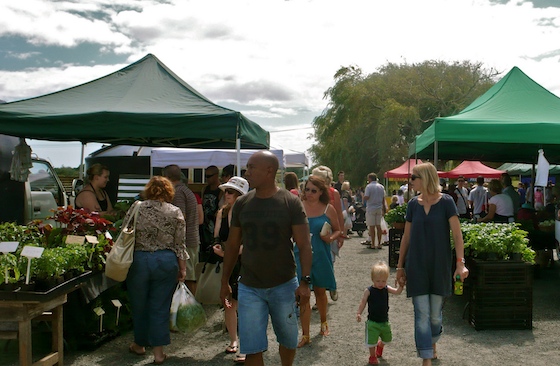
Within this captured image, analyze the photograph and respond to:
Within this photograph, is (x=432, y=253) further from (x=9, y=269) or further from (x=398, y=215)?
(x=398, y=215)

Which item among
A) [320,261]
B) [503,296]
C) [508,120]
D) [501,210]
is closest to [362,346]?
[320,261]

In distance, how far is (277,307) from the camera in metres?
3.86

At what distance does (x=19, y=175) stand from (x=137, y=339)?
387 cm

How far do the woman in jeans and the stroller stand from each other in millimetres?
13781

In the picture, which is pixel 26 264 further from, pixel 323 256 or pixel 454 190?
pixel 454 190

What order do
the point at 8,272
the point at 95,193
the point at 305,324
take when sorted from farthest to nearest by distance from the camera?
1. the point at 95,193
2. the point at 305,324
3. the point at 8,272

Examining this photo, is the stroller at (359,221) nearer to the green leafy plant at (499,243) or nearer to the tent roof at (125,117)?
the tent roof at (125,117)

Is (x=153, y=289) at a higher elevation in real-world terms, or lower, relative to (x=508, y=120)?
lower

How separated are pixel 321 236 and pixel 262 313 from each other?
2249 mm

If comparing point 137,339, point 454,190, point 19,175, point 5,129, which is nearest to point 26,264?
point 137,339

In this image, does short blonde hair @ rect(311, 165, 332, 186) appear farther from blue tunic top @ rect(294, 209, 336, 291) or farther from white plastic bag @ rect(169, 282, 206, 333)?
white plastic bag @ rect(169, 282, 206, 333)

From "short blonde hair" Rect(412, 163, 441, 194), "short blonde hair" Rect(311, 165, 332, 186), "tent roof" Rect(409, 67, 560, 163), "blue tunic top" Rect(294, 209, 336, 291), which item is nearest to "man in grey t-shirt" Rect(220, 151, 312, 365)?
"short blonde hair" Rect(412, 163, 441, 194)

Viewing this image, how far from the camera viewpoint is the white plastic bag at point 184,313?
210 inches

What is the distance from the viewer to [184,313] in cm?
534
